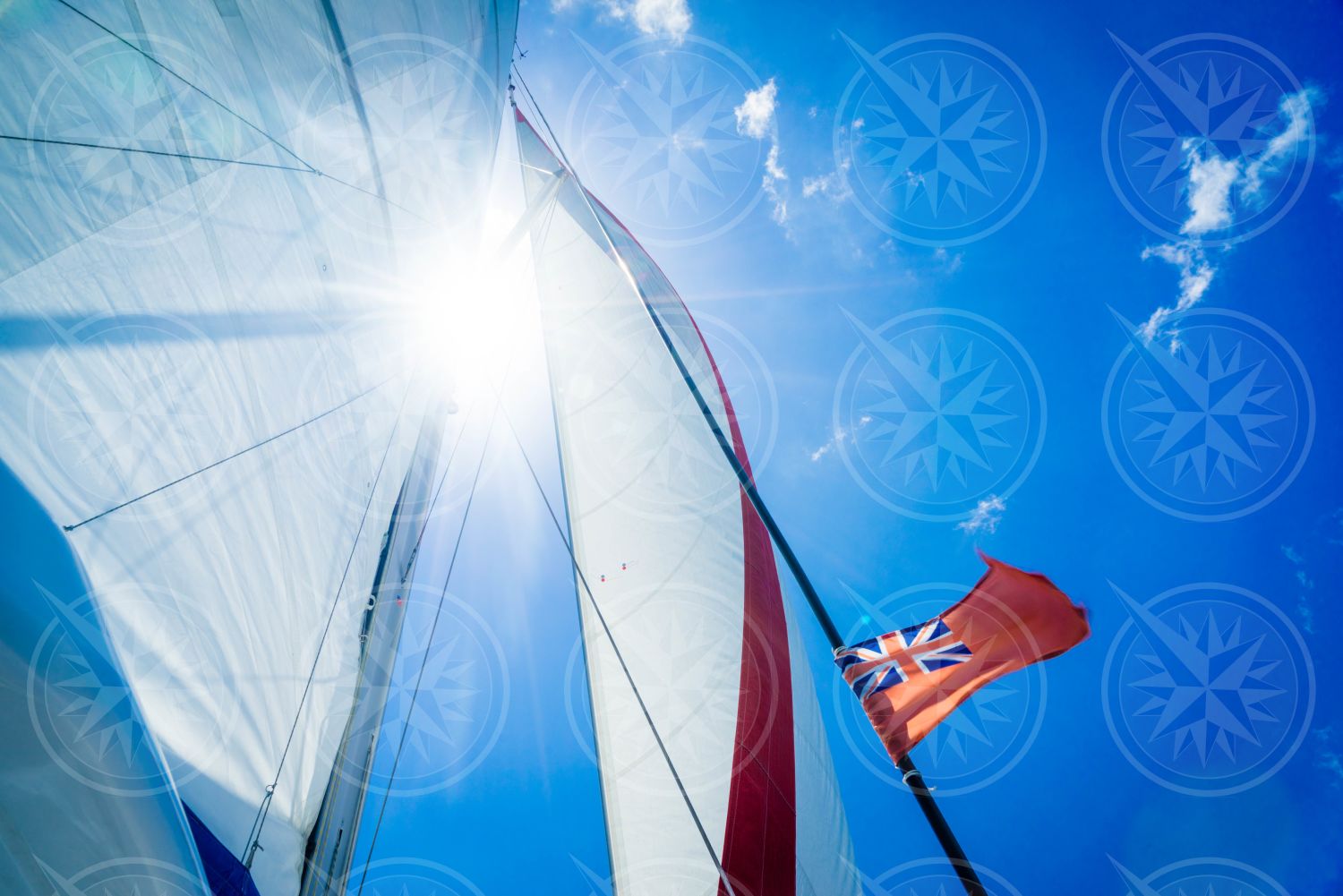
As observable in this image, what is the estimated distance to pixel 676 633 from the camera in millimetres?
2801

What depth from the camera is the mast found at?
5.77ft

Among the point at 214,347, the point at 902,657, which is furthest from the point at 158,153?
the point at 902,657

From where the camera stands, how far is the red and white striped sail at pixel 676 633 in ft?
7.54

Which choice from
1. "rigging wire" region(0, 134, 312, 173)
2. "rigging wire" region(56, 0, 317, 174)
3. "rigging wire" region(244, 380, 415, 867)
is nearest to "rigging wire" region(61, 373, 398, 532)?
"rigging wire" region(244, 380, 415, 867)

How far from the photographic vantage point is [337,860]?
68.4 inches

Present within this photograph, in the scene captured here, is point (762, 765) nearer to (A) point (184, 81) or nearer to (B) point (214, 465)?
(B) point (214, 465)

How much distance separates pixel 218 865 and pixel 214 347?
123 centimetres

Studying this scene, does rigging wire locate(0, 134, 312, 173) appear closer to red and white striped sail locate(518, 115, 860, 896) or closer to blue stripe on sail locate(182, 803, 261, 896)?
blue stripe on sail locate(182, 803, 261, 896)

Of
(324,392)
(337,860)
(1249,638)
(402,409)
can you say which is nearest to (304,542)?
(324,392)

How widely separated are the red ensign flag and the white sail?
183cm

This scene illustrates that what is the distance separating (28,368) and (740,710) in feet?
8.61

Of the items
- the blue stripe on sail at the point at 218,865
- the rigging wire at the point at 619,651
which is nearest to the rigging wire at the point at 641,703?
A: the rigging wire at the point at 619,651

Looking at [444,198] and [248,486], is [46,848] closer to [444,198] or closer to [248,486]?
[248,486]

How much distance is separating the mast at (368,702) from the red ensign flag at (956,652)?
68.0 inches
